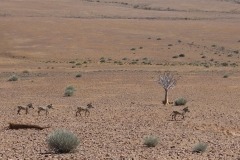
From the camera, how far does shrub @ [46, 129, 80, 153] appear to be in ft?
39.8

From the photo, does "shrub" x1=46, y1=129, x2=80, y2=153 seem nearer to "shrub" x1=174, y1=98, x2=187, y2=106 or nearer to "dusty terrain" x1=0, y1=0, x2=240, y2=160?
"dusty terrain" x1=0, y1=0, x2=240, y2=160

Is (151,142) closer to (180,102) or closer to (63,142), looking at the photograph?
(63,142)

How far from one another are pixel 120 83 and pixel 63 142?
77.0 feet

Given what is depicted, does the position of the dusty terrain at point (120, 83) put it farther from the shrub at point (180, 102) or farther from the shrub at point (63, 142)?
the shrub at point (180, 102)

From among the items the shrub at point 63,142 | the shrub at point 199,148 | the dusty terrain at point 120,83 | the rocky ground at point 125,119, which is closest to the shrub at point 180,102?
the rocky ground at point 125,119

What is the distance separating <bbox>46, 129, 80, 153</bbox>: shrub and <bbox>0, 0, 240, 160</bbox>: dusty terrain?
1.01ft

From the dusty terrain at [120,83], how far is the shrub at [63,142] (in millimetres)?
309

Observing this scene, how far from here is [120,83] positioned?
3550 cm

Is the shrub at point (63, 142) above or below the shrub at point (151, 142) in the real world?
above

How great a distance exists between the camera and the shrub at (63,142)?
39.8 feet

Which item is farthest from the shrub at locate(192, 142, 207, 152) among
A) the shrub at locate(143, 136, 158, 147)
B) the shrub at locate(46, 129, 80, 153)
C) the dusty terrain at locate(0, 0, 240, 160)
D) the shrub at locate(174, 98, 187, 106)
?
the shrub at locate(174, 98, 187, 106)

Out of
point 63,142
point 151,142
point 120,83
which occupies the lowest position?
point 120,83

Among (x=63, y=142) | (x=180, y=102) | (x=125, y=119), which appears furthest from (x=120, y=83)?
(x=63, y=142)

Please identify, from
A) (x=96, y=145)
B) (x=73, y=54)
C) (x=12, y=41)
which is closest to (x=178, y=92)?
(x=96, y=145)
